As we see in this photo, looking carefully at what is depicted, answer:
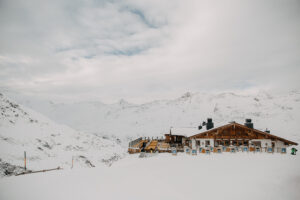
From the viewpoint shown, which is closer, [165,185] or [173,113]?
[165,185]

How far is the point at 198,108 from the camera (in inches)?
4747

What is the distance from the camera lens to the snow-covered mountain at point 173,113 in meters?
88.4

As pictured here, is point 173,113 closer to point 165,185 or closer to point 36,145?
point 36,145

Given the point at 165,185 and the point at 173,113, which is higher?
the point at 173,113

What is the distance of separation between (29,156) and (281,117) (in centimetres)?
11179

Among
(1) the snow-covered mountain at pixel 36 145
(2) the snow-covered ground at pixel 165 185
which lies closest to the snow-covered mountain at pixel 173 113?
(1) the snow-covered mountain at pixel 36 145

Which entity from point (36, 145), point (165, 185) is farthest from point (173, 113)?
point (165, 185)

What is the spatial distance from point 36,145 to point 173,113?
313ft

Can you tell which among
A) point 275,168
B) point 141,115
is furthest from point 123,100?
point 275,168

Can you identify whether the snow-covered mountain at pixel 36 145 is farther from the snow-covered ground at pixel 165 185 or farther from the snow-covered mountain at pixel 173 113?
the snow-covered mountain at pixel 173 113

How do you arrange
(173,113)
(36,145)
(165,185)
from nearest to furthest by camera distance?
(165,185)
(36,145)
(173,113)

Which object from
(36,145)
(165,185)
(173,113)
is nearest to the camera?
(165,185)

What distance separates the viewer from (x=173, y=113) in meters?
114

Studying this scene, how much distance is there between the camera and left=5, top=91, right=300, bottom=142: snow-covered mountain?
88.4 meters
